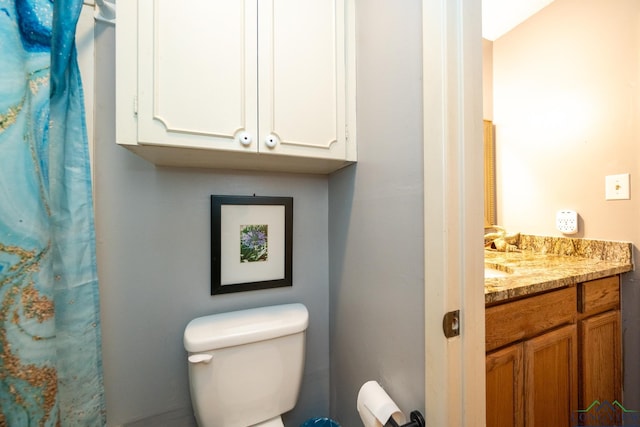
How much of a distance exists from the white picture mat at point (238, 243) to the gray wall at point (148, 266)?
2.6 inches

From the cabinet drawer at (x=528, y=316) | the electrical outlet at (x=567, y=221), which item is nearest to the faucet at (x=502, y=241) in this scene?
the electrical outlet at (x=567, y=221)

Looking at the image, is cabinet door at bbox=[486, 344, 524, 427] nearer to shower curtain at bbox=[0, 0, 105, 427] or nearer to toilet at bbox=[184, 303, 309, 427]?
toilet at bbox=[184, 303, 309, 427]

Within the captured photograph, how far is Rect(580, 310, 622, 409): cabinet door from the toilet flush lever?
58.3 inches

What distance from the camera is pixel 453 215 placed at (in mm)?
555

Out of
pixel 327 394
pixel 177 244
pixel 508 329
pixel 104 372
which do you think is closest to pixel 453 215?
pixel 508 329

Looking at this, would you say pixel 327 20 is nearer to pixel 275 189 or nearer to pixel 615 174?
pixel 275 189

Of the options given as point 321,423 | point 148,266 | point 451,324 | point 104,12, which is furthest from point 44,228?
point 321,423

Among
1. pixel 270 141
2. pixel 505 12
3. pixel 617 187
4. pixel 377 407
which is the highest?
pixel 505 12

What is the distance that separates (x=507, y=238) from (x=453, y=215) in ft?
4.32

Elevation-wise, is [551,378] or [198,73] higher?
[198,73]

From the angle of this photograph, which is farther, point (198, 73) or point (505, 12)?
point (505, 12)

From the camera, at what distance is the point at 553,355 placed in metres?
0.92

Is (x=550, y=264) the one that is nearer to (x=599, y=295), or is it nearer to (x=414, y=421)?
(x=599, y=295)

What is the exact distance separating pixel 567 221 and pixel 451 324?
134cm
